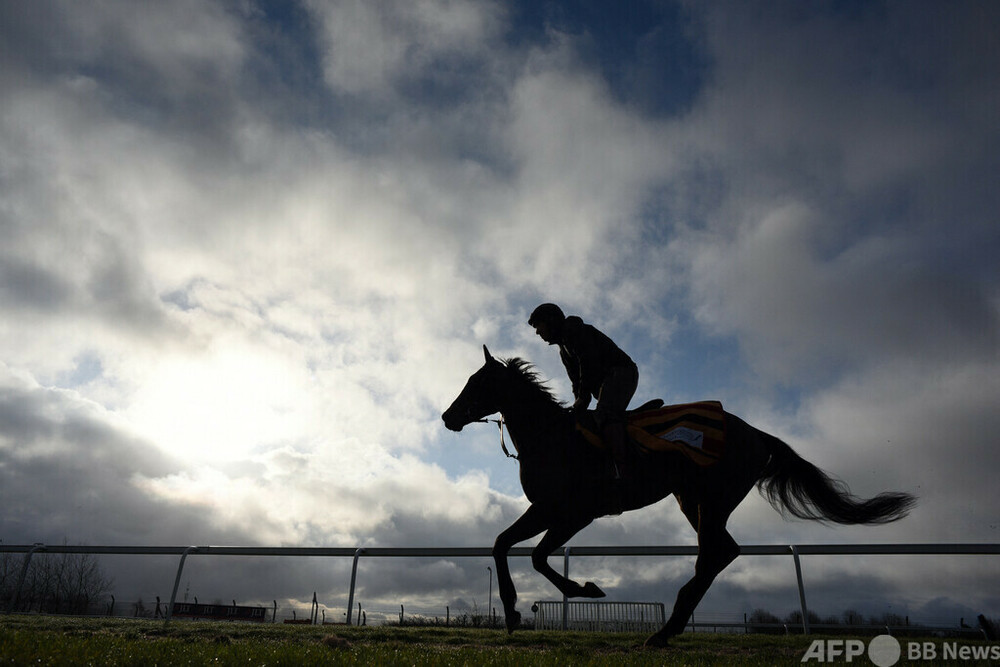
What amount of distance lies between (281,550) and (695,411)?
29.7 feet

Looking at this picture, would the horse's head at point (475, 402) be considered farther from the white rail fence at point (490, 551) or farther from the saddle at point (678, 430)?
the white rail fence at point (490, 551)

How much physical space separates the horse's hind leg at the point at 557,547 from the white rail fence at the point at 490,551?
3.54 meters

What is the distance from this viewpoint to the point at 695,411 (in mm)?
6500

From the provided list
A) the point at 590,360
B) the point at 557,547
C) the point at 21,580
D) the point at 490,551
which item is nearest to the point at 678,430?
the point at 590,360

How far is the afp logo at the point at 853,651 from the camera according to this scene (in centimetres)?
465

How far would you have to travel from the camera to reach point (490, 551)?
10.3m

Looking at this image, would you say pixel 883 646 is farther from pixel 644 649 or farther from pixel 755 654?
pixel 644 649

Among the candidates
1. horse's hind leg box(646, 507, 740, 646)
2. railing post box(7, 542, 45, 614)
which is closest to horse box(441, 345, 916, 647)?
horse's hind leg box(646, 507, 740, 646)

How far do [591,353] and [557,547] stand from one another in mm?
2151

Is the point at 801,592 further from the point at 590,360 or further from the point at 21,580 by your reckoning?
the point at 21,580

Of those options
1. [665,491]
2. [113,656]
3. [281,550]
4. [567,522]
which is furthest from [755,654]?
[281,550]

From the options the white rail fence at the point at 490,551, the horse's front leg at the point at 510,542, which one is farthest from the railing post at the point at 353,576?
the horse's front leg at the point at 510,542

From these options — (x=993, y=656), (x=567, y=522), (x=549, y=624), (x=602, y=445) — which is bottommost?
(x=549, y=624)

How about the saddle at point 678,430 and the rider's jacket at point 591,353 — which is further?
the rider's jacket at point 591,353
